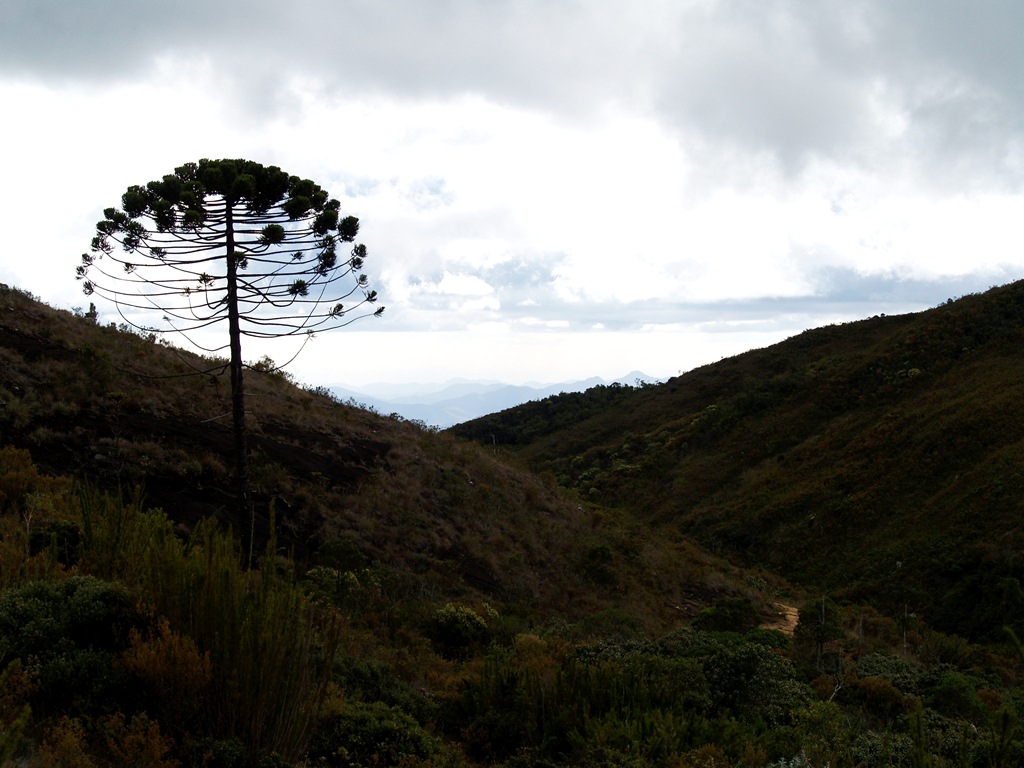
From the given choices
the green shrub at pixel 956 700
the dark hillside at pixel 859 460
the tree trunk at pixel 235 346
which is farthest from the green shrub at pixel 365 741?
the dark hillside at pixel 859 460

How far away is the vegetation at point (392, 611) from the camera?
475 cm

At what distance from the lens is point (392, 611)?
1234 cm

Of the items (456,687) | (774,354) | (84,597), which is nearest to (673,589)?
(456,687)

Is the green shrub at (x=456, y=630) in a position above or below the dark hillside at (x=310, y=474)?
below

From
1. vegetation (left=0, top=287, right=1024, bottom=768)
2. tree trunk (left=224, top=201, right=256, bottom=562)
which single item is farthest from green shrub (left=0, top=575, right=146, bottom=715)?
tree trunk (left=224, top=201, right=256, bottom=562)

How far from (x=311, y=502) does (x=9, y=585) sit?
958 cm

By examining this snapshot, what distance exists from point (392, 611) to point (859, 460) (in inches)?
939

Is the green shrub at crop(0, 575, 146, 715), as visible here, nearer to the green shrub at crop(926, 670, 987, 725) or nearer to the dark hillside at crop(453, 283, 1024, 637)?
the green shrub at crop(926, 670, 987, 725)

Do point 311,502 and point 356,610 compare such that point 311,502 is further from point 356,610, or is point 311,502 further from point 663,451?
point 663,451

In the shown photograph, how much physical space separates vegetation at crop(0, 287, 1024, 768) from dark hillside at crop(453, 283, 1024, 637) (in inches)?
13.5

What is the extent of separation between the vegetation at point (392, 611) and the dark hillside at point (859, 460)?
13.5 inches

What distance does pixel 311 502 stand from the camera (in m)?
15.5

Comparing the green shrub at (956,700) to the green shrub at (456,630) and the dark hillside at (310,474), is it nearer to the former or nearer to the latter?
the dark hillside at (310,474)

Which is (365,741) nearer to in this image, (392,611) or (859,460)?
(392,611)
